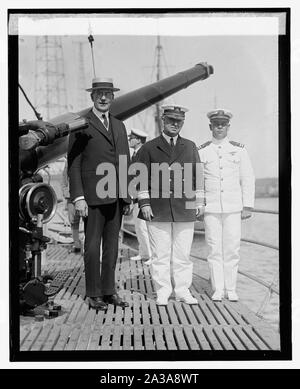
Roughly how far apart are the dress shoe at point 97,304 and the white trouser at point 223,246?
3.04 ft

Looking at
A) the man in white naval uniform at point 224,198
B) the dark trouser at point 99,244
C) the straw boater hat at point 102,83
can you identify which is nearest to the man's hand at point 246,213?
the man in white naval uniform at point 224,198

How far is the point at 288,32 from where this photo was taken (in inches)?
173

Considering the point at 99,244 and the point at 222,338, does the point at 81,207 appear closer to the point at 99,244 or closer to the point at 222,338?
the point at 99,244

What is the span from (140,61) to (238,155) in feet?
3.56

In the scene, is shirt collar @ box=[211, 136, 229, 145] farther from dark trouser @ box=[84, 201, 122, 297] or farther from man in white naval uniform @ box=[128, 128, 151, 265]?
dark trouser @ box=[84, 201, 122, 297]

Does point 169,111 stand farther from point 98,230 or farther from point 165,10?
point 98,230

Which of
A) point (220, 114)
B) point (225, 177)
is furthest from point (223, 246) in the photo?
point (220, 114)

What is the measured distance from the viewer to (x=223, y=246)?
4770 mm

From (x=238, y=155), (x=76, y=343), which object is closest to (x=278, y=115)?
(x=238, y=155)

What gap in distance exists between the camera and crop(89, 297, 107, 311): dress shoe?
181 inches

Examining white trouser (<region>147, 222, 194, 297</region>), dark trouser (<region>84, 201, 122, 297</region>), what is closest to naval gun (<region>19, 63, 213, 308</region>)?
dark trouser (<region>84, 201, 122, 297</region>)

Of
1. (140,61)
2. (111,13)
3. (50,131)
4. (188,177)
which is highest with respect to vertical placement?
(111,13)

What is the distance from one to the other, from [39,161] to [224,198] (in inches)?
59.4
